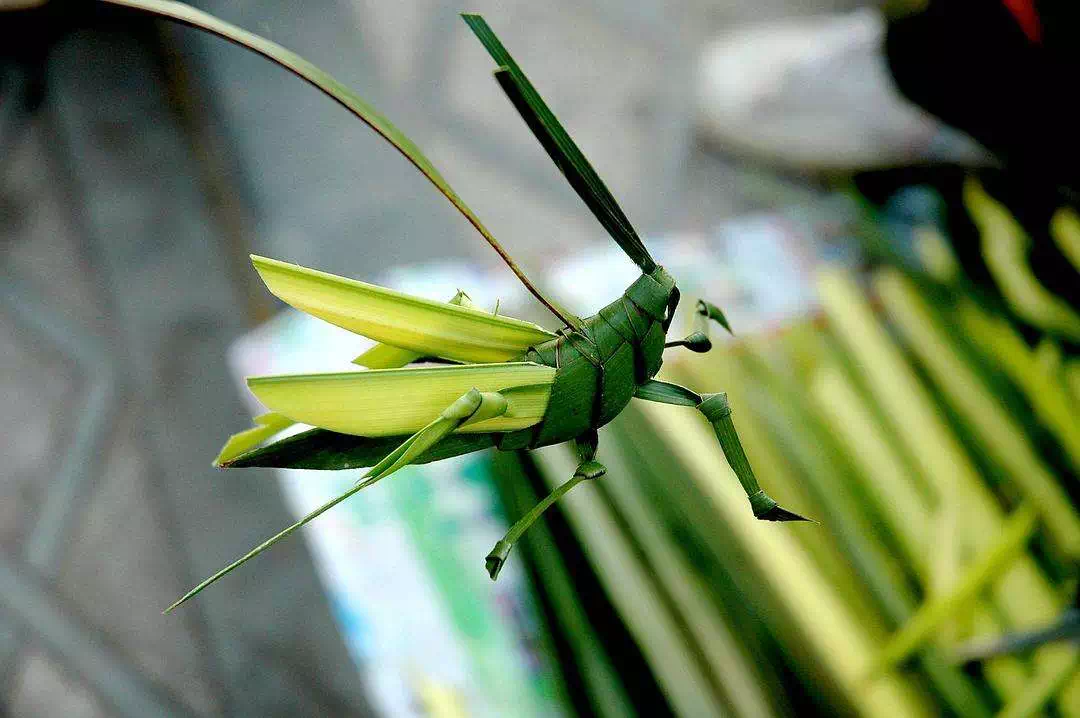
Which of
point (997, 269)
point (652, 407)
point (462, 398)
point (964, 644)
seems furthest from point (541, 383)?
point (997, 269)

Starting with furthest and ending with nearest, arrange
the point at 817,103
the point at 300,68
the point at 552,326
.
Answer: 1. the point at 817,103
2. the point at 552,326
3. the point at 300,68

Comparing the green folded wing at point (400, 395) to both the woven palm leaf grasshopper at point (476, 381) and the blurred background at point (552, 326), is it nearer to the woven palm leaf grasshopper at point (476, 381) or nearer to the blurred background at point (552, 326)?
the woven palm leaf grasshopper at point (476, 381)

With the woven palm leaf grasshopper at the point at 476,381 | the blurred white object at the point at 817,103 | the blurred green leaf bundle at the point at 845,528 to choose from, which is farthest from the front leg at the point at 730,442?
the blurred white object at the point at 817,103

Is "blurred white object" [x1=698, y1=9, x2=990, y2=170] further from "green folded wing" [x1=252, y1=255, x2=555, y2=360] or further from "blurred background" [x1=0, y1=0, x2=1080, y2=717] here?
"green folded wing" [x1=252, y1=255, x2=555, y2=360]

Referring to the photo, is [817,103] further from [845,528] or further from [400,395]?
[400,395]

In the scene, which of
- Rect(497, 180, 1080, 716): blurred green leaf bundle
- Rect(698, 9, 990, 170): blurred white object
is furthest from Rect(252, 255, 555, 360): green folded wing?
Rect(698, 9, 990, 170): blurred white object

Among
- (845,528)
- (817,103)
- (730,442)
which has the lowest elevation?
(845,528)

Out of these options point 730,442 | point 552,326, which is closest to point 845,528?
point 552,326

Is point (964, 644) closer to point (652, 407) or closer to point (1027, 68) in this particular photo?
point (652, 407)
